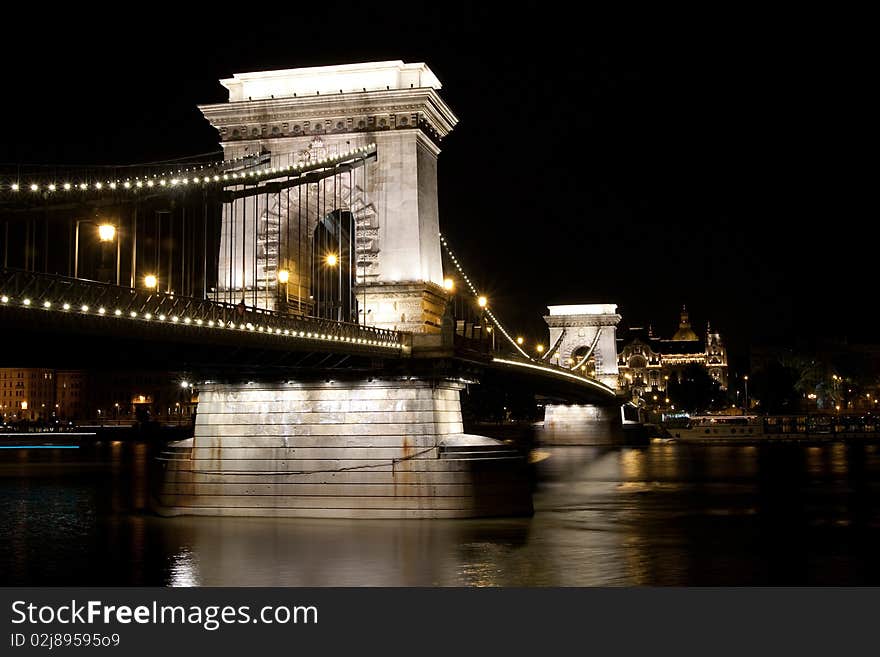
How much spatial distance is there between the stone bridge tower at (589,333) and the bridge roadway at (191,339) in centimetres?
8145

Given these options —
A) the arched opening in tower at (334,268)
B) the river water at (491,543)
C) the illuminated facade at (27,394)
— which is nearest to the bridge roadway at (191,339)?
the river water at (491,543)

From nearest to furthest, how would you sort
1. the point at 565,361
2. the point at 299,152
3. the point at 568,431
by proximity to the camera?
the point at 299,152 < the point at 568,431 < the point at 565,361

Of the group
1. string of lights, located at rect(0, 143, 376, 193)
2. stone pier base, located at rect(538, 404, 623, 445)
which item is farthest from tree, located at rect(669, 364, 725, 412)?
string of lights, located at rect(0, 143, 376, 193)

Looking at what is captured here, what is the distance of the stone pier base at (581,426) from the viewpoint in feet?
325

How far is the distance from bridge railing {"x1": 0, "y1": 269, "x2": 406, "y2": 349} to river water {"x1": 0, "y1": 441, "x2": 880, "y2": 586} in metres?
5.53

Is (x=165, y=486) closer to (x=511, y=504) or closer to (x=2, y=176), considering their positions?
(x=511, y=504)

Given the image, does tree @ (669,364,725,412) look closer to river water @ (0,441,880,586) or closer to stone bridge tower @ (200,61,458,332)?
river water @ (0,441,880,586)

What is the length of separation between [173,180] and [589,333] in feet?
320

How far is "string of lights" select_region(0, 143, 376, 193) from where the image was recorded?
69.3 feet

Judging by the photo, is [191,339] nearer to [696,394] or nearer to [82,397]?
[82,397]

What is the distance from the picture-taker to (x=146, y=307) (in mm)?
23391
